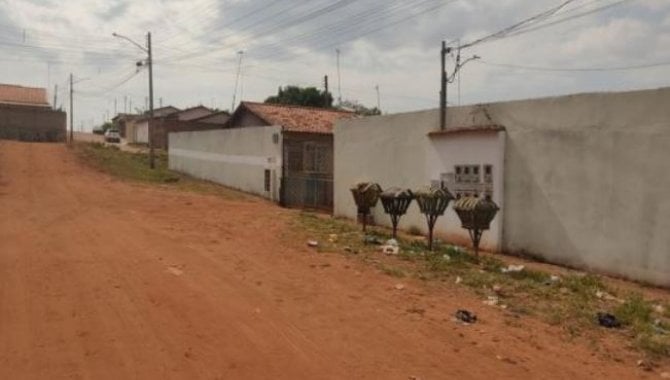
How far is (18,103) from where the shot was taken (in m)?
53.2

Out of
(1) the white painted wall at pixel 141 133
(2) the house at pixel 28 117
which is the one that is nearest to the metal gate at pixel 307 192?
(2) the house at pixel 28 117

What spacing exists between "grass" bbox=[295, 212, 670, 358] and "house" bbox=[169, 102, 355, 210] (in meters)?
10.2

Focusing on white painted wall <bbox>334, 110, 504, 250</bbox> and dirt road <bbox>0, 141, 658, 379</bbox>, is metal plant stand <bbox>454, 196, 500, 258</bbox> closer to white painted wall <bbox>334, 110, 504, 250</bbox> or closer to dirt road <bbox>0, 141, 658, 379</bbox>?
white painted wall <bbox>334, 110, 504, 250</bbox>

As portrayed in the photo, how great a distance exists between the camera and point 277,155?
23.8m

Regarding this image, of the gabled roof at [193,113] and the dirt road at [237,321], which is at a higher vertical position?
the gabled roof at [193,113]

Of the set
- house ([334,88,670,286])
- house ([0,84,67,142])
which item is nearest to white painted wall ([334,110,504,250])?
house ([334,88,670,286])

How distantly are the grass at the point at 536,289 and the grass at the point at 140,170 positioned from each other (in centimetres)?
1385

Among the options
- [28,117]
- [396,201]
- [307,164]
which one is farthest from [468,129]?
[28,117]

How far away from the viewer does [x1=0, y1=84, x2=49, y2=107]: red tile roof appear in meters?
53.3

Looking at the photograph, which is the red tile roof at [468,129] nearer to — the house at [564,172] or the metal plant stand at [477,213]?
the house at [564,172]

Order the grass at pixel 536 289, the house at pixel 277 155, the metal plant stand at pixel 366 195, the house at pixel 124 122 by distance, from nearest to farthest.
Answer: the grass at pixel 536 289, the metal plant stand at pixel 366 195, the house at pixel 277 155, the house at pixel 124 122

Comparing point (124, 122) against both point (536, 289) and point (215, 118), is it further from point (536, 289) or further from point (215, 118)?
point (536, 289)

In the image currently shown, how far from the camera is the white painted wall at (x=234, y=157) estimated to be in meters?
24.4

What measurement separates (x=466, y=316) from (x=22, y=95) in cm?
5574
